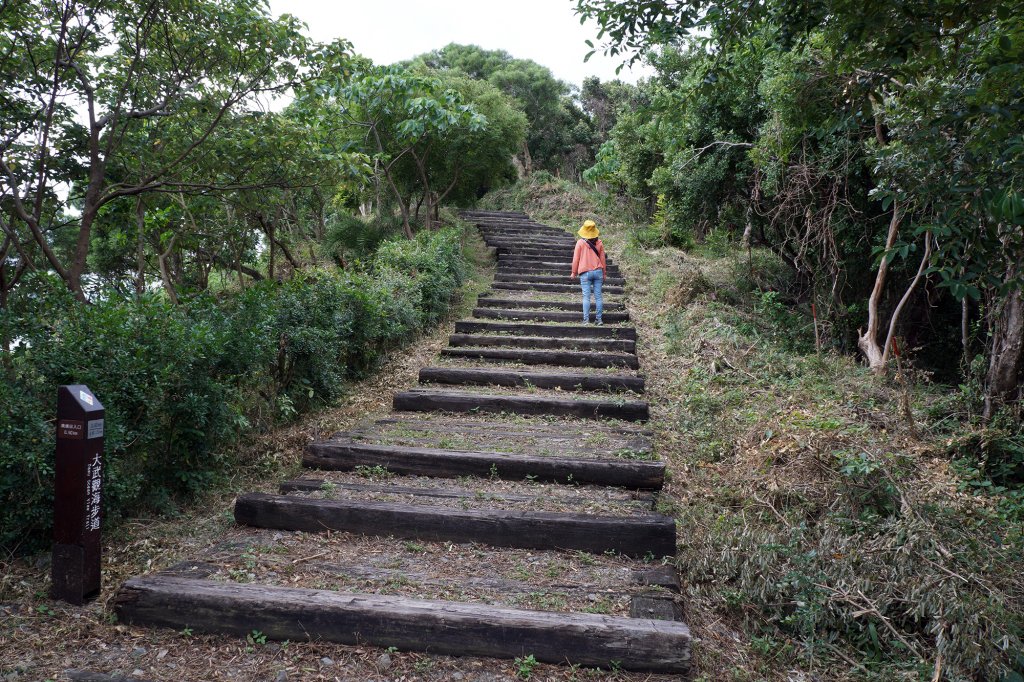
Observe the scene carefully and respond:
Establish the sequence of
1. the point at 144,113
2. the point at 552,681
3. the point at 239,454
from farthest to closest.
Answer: the point at 144,113 < the point at 239,454 < the point at 552,681

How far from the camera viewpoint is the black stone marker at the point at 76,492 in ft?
9.93

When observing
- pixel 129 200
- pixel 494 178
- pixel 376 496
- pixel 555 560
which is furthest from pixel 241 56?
pixel 494 178

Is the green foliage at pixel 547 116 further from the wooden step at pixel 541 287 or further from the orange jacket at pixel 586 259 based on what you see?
the orange jacket at pixel 586 259

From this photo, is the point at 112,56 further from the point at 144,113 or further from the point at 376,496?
the point at 376,496

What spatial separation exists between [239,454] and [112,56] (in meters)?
4.25

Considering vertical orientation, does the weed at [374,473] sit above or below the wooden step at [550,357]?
below

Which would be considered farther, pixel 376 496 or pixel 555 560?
pixel 376 496

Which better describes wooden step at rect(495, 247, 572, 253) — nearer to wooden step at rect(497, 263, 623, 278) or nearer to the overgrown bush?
wooden step at rect(497, 263, 623, 278)

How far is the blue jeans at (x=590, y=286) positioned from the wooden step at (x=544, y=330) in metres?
0.27

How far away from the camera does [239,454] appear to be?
4832mm

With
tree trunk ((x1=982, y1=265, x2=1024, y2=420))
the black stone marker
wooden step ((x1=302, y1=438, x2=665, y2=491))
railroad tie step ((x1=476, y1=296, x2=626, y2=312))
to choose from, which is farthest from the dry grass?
railroad tie step ((x1=476, y1=296, x2=626, y2=312))

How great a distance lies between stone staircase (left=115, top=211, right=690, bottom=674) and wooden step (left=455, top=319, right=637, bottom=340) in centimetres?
228

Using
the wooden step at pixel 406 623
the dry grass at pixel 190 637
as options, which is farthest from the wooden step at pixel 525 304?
the wooden step at pixel 406 623

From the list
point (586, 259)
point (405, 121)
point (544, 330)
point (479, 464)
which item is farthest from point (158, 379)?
point (405, 121)
